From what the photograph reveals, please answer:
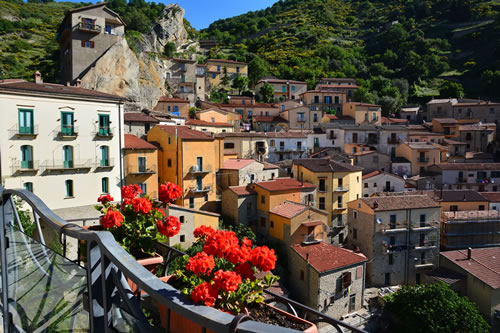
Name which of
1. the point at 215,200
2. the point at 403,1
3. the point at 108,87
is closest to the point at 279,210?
the point at 215,200

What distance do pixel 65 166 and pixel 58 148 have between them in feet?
3.62

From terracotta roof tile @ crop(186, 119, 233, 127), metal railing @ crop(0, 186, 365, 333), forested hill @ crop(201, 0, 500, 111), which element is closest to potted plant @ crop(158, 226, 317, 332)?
metal railing @ crop(0, 186, 365, 333)

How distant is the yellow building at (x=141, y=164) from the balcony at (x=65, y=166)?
2795 millimetres

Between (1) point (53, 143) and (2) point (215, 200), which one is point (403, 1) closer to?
(2) point (215, 200)

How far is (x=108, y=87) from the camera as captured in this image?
111 ft

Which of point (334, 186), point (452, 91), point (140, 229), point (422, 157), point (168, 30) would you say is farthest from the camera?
point (452, 91)

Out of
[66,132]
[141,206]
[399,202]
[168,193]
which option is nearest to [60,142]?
[66,132]

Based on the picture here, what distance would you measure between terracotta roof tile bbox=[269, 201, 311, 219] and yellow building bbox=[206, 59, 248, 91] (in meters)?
41.7

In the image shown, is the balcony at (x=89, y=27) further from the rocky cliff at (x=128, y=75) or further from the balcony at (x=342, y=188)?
the balcony at (x=342, y=188)

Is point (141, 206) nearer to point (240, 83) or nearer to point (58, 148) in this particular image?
point (58, 148)

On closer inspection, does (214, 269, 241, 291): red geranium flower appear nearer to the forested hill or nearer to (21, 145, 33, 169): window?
(21, 145, 33, 169): window

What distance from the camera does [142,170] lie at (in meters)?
24.4

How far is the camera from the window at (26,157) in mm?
19250

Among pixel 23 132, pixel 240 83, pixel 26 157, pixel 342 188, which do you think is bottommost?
pixel 342 188
